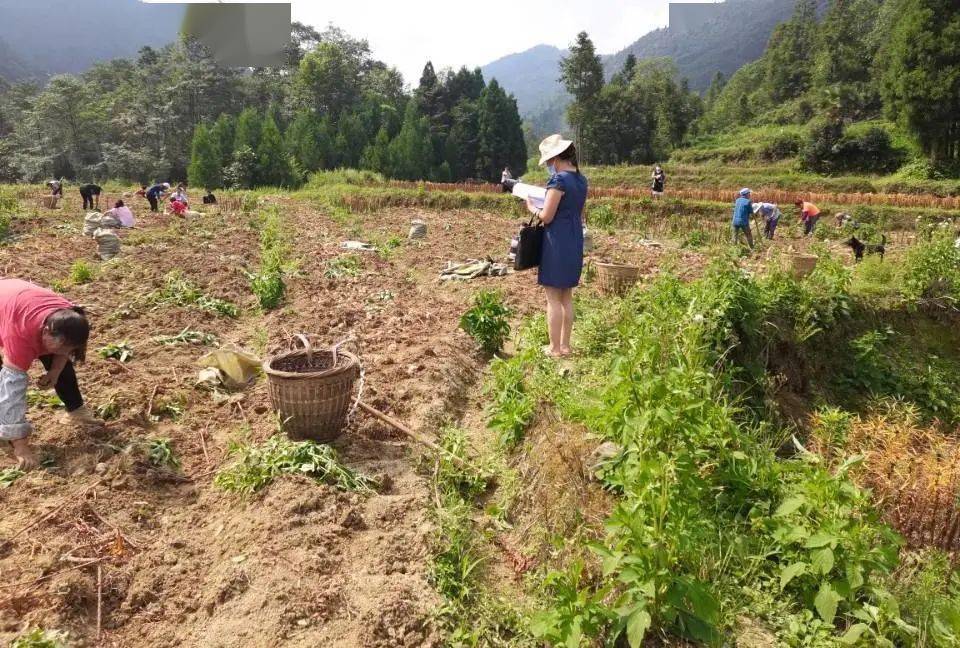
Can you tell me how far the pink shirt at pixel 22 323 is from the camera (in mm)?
3203

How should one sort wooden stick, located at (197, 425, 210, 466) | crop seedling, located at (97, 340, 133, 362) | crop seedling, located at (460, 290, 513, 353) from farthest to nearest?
crop seedling, located at (460, 290, 513, 353) → crop seedling, located at (97, 340, 133, 362) → wooden stick, located at (197, 425, 210, 466)

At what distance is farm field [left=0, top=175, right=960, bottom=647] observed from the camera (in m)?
2.25

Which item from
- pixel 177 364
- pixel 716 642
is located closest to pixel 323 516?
pixel 716 642

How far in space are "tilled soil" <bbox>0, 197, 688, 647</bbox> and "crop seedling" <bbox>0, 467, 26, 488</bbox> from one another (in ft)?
0.30

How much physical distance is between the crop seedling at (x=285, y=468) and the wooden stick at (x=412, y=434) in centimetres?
46

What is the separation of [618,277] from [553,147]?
2.59 m

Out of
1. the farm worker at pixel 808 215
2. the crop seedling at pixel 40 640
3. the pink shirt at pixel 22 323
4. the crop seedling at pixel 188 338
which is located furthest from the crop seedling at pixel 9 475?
the farm worker at pixel 808 215

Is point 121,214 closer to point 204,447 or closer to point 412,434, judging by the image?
point 204,447

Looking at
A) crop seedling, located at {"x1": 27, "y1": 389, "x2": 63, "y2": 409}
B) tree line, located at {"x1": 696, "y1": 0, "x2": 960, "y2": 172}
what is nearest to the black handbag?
crop seedling, located at {"x1": 27, "y1": 389, "x2": 63, "y2": 409}

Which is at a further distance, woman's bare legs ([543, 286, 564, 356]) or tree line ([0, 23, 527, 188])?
tree line ([0, 23, 527, 188])

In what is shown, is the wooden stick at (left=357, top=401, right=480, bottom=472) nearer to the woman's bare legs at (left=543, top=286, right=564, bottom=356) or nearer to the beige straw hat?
the woman's bare legs at (left=543, top=286, right=564, bottom=356)

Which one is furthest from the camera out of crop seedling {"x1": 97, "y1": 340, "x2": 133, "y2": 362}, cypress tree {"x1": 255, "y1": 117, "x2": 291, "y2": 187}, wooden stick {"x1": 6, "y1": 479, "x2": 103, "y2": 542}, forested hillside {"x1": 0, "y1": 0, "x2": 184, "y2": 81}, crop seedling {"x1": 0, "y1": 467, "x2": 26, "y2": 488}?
forested hillside {"x1": 0, "y1": 0, "x2": 184, "y2": 81}

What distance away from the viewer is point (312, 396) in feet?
11.1

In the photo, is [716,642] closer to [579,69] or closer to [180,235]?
[180,235]
